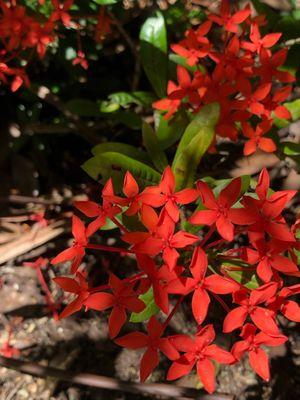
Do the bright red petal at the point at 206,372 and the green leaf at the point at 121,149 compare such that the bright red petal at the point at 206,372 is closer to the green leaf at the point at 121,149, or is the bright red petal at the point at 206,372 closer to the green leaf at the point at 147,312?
the green leaf at the point at 147,312

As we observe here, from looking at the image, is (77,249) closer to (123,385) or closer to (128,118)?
(123,385)

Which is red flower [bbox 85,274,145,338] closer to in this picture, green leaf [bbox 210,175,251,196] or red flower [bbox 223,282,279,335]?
red flower [bbox 223,282,279,335]

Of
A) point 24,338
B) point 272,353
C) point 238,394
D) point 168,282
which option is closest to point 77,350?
point 24,338

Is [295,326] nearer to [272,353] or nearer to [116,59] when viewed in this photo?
[272,353]

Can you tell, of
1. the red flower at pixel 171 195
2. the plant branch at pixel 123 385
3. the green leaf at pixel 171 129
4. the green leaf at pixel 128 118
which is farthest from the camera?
the green leaf at pixel 128 118

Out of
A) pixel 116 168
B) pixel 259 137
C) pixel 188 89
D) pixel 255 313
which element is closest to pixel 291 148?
pixel 259 137

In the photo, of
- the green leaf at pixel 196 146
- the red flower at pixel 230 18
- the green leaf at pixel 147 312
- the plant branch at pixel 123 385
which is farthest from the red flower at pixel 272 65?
the plant branch at pixel 123 385

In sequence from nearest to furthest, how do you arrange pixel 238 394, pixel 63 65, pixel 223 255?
pixel 223 255
pixel 238 394
pixel 63 65
